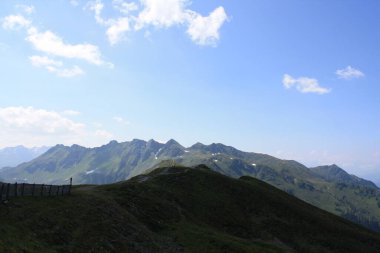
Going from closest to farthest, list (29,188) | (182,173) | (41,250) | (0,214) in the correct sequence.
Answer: (41,250)
(0,214)
(29,188)
(182,173)

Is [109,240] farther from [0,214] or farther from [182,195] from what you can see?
[182,195]

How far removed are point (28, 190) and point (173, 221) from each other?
88.9ft

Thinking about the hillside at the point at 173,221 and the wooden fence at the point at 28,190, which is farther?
the wooden fence at the point at 28,190

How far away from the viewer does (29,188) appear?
171 ft

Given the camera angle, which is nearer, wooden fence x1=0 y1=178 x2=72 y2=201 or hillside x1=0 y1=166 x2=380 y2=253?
hillside x1=0 y1=166 x2=380 y2=253

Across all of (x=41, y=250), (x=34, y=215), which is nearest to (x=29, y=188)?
(x=34, y=215)

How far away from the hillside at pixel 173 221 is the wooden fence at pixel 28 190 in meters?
1.25

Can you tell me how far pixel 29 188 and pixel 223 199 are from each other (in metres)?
50.6

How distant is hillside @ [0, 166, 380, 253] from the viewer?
4338 centimetres

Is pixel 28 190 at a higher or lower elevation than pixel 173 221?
higher

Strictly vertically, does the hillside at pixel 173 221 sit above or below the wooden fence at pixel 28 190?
below

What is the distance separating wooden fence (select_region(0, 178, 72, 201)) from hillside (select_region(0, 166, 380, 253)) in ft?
4.09

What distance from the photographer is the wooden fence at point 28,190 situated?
4673 centimetres

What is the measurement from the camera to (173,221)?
229ft
